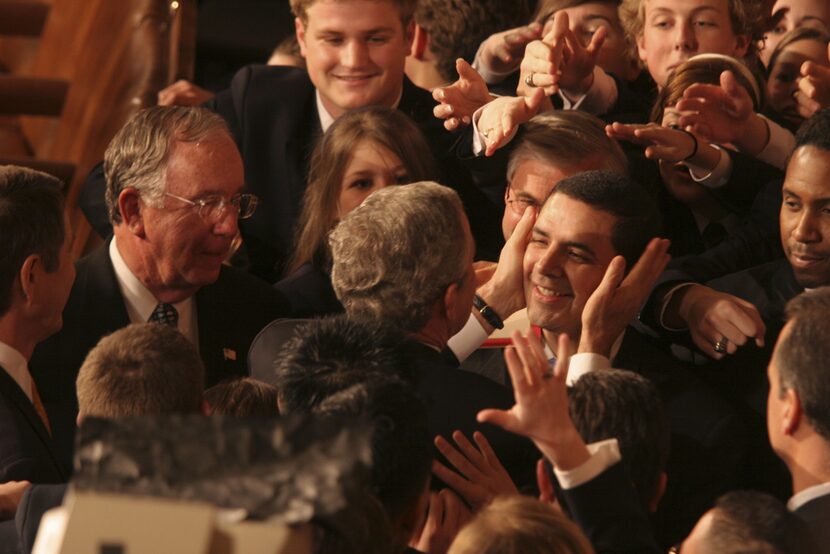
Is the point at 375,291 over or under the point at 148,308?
over

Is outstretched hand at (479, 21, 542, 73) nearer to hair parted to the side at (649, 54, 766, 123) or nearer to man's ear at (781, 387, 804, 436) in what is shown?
hair parted to the side at (649, 54, 766, 123)

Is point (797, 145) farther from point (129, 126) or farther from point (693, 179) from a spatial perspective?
point (129, 126)

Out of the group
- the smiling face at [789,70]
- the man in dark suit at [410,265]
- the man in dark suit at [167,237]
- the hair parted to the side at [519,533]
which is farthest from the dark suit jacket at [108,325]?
the smiling face at [789,70]

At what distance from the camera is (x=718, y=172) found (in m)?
3.18

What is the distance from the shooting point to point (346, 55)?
3.54m

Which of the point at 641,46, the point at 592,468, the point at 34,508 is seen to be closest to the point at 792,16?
the point at 641,46

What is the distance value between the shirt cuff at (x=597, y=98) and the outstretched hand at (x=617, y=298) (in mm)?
879

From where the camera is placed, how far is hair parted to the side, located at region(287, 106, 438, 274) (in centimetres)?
325

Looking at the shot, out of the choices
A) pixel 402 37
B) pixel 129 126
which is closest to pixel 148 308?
pixel 129 126

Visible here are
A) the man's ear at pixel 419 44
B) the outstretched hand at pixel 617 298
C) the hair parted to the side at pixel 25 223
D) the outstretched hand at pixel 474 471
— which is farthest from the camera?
the man's ear at pixel 419 44

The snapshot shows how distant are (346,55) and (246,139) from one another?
0.31 meters

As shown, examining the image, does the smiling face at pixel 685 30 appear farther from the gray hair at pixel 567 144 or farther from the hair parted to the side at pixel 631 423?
the hair parted to the side at pixel 631 423

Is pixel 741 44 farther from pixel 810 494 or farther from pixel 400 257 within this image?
pixel 810 494

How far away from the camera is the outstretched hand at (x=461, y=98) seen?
330 cm
